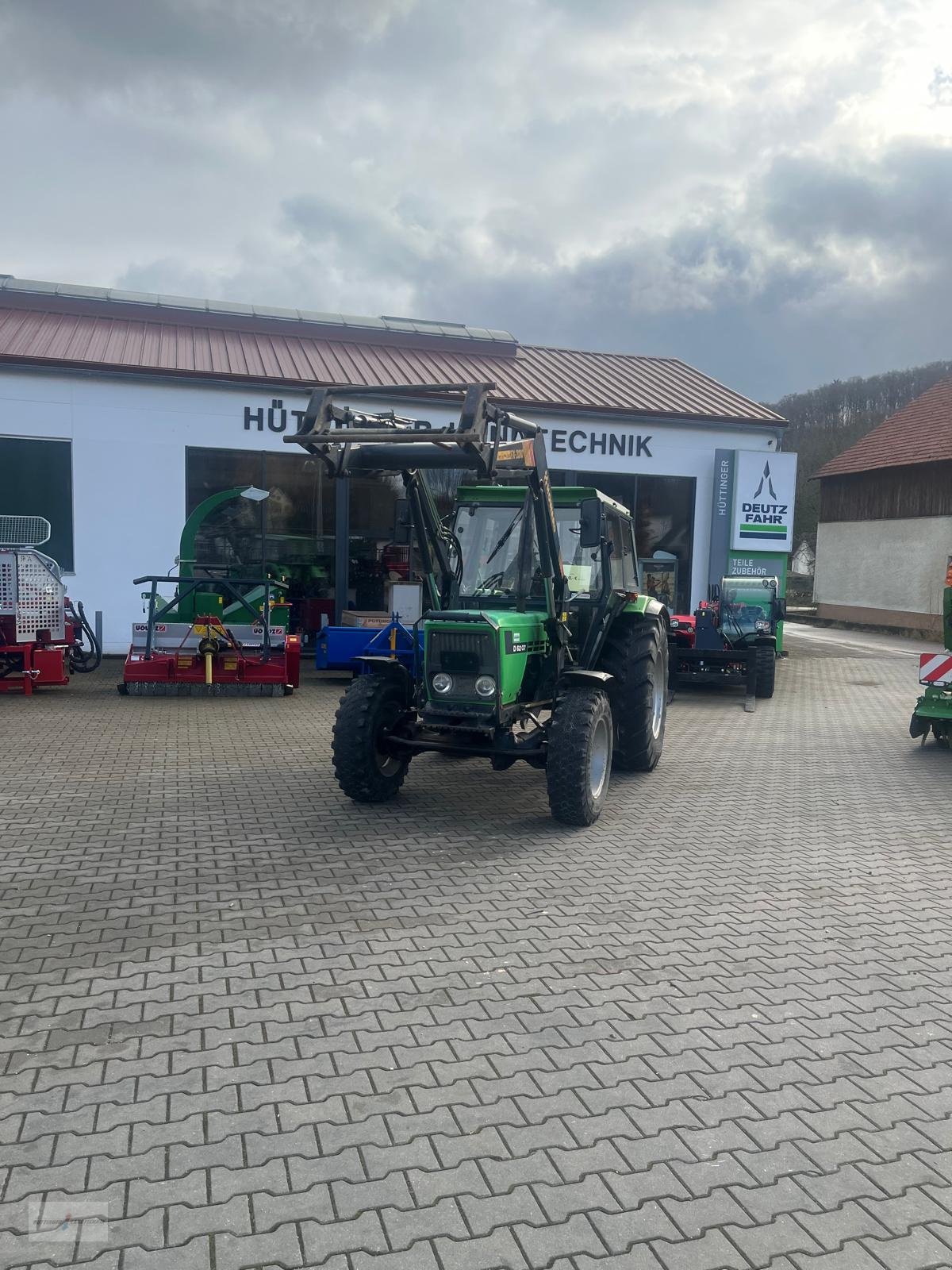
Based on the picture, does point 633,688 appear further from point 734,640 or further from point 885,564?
point 885,564

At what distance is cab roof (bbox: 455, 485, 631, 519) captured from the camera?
739 cm

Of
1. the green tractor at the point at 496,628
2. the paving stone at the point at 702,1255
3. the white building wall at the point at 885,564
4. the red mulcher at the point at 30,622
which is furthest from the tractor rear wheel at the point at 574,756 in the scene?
the white building wall at the point at 885,564

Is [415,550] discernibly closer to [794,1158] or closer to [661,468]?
[794,1158]

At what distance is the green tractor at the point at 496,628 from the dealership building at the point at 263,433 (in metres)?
5.95

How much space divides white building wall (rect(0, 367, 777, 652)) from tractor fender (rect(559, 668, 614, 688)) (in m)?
10.4

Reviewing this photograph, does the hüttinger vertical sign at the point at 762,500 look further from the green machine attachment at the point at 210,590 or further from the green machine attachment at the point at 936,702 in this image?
the green machine attachment at the point at 210,590

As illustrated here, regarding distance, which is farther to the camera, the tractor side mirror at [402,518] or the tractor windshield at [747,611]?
the tractor windshield at [747,611]

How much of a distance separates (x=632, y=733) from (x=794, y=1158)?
5107 mm

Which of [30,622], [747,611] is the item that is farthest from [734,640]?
[30,622]

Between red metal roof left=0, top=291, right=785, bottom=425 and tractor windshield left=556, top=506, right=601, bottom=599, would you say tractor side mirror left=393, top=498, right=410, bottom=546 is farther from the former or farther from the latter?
red metal roof left=0, top=291, right=785, bottom=425

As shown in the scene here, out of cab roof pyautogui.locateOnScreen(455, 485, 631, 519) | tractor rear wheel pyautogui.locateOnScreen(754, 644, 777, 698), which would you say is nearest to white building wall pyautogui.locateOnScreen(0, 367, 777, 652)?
tractor rear wheel pyautogui.locateOnScreen(754, 644, 777, 698)

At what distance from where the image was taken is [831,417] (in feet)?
173

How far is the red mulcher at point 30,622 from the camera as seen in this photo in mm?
11867

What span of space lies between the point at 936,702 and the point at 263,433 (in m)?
11.0
